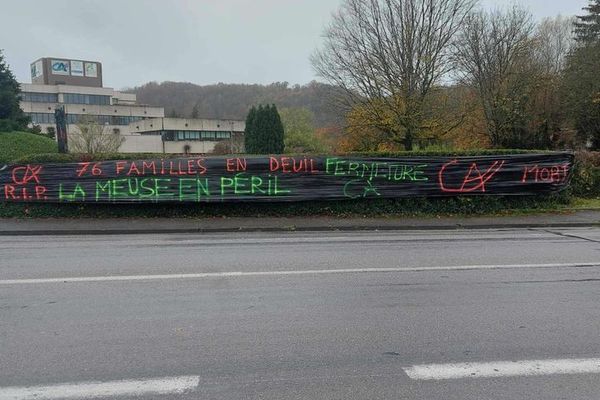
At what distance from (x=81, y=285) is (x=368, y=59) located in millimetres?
24559

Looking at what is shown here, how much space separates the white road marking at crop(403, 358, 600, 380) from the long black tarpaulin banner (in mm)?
10199

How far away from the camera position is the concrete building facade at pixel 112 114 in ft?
256

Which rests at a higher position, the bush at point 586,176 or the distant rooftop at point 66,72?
the distant rooftop at point 66,72

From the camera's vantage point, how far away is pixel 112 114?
9194cm

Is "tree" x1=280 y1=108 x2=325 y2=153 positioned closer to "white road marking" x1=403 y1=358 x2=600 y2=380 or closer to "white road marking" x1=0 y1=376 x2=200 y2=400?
"white road marking" x1=403 y1=358 x2=600 y2=380

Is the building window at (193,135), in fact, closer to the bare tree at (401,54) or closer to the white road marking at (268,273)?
the bare tree at (401,54)

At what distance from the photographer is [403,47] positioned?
89.0ft

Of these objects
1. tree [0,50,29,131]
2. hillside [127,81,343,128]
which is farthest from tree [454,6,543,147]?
hillside [127,81,343,128]

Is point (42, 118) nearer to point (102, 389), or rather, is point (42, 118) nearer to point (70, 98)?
point (70, 98)

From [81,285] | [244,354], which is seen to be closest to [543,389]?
[244,354]

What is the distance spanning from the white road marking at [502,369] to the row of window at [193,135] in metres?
78.9

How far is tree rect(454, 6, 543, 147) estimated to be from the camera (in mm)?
29234

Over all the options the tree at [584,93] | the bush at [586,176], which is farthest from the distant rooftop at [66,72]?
the bush at [586,176]

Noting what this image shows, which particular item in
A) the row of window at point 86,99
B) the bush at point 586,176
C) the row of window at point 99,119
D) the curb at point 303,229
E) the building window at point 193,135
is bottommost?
the curb at point 303,229
